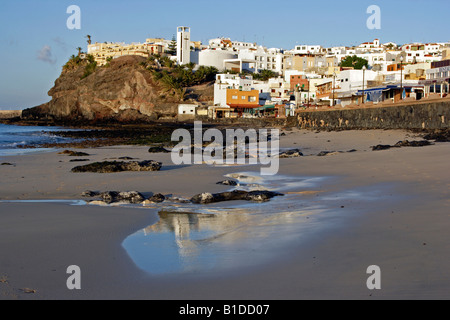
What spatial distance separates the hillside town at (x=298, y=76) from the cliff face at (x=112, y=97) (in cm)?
838

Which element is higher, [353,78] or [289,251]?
[353,78]

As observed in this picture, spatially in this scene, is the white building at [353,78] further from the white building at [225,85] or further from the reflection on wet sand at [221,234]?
the reflection on wet sand at [221,234]

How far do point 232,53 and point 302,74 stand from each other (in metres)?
32.6

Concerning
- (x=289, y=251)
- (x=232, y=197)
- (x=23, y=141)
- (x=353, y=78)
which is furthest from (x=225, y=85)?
(x=289, y=251)

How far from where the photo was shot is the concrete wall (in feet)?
76.0

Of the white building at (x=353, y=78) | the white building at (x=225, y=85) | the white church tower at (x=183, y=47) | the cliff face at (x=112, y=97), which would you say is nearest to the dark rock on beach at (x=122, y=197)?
the white building at (x=353, y=78)

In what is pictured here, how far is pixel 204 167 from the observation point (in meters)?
16.9

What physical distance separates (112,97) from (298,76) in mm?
42871

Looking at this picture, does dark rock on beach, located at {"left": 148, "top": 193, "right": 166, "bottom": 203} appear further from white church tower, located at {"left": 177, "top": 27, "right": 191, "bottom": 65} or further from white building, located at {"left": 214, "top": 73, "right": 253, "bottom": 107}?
white church tower, located at {"left": 177, "top": 27, "right": 191, "bottom": 65}

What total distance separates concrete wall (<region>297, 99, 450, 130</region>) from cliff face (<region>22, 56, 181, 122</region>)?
5502cm

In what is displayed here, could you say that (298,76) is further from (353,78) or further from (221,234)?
(221,234)

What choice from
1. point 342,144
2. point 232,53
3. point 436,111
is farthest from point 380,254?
point 232,53

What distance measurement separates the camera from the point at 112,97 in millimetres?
105438
